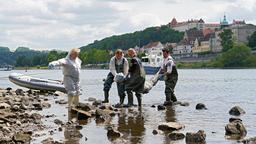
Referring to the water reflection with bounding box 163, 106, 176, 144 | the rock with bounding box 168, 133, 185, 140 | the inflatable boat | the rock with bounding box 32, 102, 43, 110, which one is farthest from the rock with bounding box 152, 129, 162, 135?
the inflatable boat

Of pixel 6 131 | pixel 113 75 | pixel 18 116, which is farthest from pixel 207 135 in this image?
pixel 113 75

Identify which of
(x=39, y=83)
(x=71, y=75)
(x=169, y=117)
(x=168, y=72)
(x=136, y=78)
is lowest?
(x=169, y=117)

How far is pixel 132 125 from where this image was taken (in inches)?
617

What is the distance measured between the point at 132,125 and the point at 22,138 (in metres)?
4.07

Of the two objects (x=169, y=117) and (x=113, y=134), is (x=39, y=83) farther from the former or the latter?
(x=113, y=134)

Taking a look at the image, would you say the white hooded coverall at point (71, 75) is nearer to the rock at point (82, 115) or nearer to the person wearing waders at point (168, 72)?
the rock at point (82, 115)

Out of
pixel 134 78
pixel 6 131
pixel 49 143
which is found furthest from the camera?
pixel 134 78

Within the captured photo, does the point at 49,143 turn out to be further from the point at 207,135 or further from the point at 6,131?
the point at 207,135

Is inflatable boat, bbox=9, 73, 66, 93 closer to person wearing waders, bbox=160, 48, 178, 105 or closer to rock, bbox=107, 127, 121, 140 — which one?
person wearing waders, bbox=160, 48, 178, 105

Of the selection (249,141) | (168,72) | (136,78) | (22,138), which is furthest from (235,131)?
(168,72)

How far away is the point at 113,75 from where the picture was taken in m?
21.2

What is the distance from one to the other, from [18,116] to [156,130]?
4.85 m

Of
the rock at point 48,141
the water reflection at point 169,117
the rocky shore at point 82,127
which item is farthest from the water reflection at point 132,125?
the rock at point 48,141

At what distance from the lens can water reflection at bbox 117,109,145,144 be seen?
44.1ft
